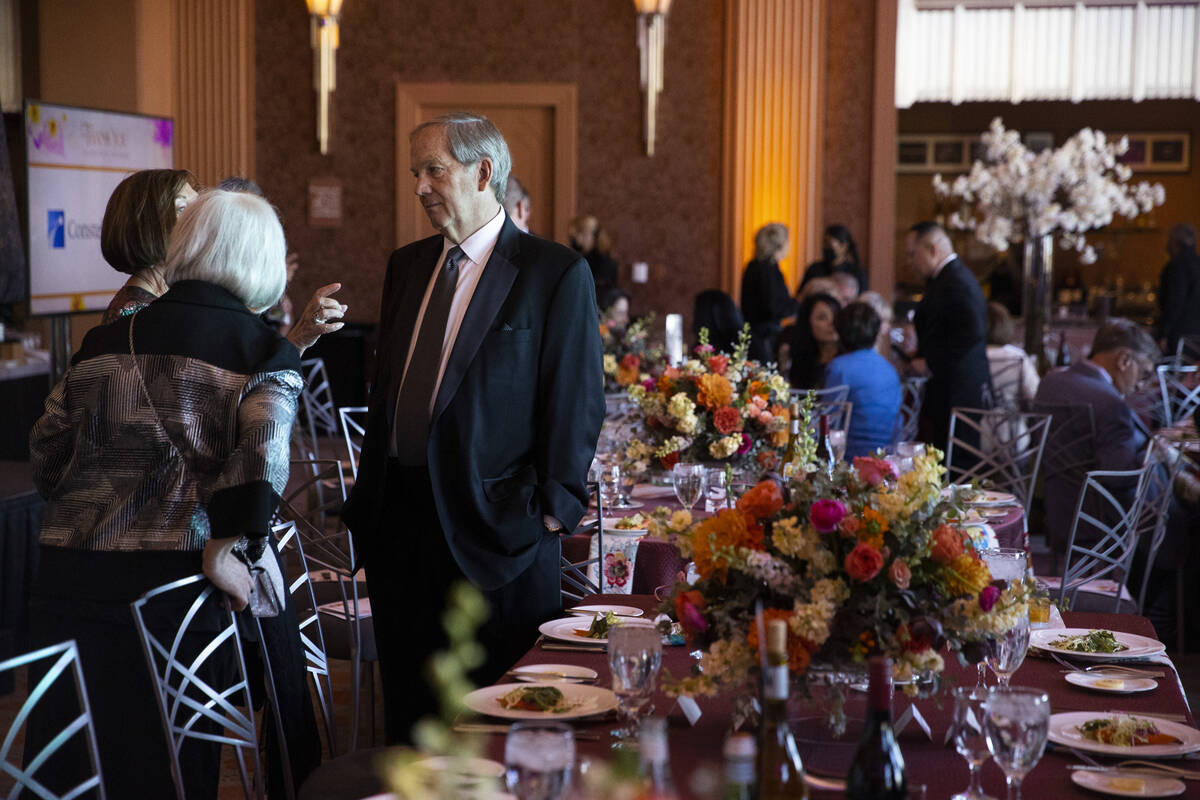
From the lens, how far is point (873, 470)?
201 cm

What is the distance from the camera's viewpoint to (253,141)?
35.9ft

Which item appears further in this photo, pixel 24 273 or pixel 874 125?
pixel 874 125

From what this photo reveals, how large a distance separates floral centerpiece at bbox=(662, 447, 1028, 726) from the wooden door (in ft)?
29.2

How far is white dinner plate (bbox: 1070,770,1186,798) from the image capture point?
1785mm

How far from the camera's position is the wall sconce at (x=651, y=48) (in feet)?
33.9

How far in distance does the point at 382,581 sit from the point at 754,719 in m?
1.21

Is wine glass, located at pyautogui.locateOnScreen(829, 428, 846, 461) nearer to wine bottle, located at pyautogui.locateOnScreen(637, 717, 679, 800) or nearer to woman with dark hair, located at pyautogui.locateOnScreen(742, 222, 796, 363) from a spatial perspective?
wine bottle, located at pyautogui.locateOnScreen(637, 717, 679, 800)

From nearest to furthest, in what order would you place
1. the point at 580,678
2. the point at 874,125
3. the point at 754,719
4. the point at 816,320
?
the point at 754,719 < the point at 580,678 < the point at 816,320 < the point at 874,125

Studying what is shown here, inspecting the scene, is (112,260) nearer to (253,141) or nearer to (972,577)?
(972,577)

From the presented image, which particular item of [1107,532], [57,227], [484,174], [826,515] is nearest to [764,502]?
[826,515]

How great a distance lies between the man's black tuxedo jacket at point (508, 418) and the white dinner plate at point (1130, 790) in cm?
132

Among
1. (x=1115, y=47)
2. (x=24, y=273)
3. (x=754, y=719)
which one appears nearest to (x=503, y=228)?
(x=754, y=719)

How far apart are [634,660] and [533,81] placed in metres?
9.32

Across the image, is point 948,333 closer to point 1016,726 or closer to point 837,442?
point 837,442
